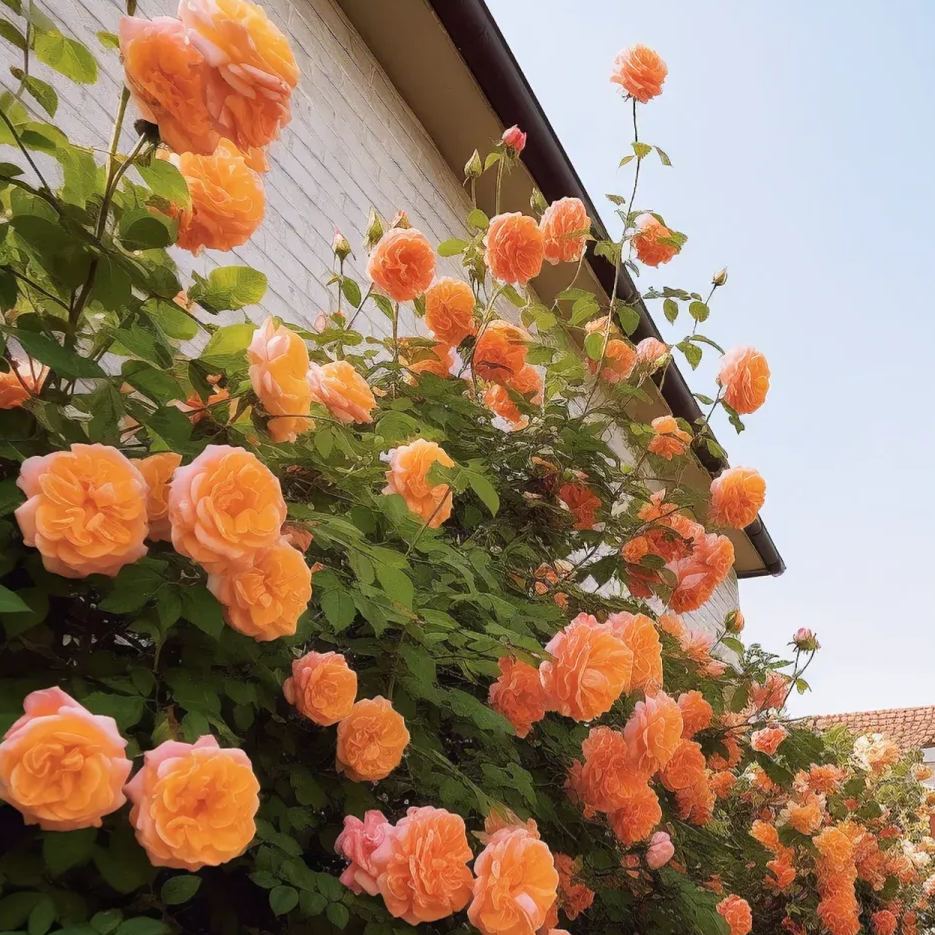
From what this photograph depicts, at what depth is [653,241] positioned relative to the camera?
7.89ft

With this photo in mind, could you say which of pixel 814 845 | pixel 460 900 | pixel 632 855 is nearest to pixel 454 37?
Answer: pixel 632 855

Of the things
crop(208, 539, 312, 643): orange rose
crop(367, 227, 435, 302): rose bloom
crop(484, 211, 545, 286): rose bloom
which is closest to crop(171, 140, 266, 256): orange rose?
crop(208, 539, 312, 643): orange rose

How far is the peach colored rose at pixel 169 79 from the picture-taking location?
80 cm

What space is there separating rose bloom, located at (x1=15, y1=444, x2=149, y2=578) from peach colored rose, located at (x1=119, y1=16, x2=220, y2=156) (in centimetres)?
31

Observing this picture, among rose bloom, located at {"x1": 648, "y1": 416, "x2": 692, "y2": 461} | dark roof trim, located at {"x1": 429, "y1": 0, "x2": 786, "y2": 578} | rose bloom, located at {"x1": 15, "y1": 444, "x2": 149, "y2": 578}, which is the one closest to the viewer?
rose bloom, located at {"x1": 15, "y1": 444, "x2": 149, "y2": 578}

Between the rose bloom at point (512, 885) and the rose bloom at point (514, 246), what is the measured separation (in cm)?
131

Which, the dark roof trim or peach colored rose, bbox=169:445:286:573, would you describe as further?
the dark roof trim

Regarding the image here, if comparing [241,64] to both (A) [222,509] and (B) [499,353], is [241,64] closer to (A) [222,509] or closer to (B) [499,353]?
(A) [222,509]

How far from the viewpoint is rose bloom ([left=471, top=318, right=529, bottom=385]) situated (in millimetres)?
2186

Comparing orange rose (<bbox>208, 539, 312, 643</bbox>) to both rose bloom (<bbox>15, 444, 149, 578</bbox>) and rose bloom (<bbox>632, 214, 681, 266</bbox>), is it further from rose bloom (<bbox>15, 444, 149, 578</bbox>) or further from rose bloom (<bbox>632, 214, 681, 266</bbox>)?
rose bloom (<bbox>632, 214, 681, 266</bbox>)

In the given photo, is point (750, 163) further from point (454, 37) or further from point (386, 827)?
point (386, 827)

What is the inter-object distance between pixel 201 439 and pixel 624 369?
61.0 inches

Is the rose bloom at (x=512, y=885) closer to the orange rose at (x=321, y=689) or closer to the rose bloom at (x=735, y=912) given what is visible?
the orange rose at (x=321, y=689)

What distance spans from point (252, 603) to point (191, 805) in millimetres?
196
